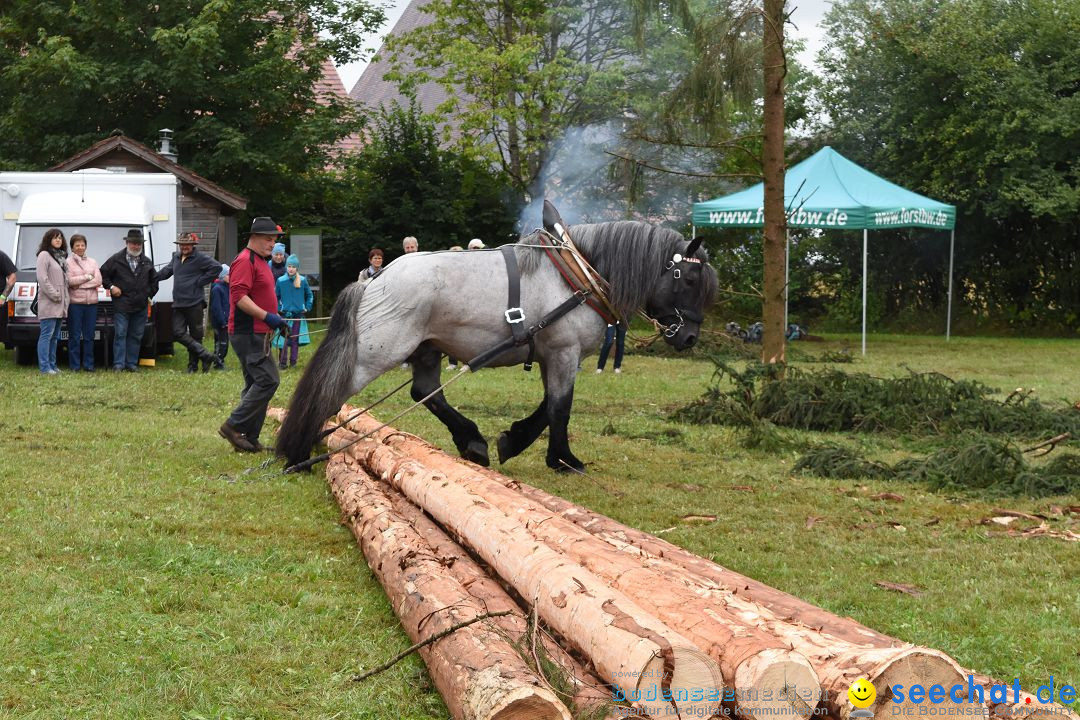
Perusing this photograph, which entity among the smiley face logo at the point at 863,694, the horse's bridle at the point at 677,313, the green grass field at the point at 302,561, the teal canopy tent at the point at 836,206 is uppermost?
the teal canopy tent at the point at 836,206

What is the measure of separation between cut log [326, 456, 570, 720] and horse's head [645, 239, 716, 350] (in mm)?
2930

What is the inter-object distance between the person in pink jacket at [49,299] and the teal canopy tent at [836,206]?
35.1ft

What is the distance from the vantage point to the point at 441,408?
28.0 ft

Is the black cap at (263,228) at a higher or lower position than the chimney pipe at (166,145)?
lower

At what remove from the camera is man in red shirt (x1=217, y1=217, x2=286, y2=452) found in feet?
29.4

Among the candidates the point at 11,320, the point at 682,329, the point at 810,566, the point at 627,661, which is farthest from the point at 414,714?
the point at 11,320

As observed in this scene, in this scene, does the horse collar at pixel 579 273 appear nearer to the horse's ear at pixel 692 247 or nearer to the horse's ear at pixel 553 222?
the horse's ear at pixel 553 222

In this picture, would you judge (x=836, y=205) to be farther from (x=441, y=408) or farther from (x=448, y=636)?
(x=448, y=636)

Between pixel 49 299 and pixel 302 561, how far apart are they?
10.8 m

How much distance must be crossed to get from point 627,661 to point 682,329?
5.32 metres

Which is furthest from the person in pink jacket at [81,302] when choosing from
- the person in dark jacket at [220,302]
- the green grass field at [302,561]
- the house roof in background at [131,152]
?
the house roof in background at [131,152]

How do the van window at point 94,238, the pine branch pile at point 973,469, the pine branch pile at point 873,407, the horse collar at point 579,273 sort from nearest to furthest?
the pine branch pile at point 973,469 < the horse collar at point 579,273 < the pine branch pile at point 873,407 < the van window at point 94,238

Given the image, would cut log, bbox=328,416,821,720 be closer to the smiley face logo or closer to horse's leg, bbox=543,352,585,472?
the smiley face logo

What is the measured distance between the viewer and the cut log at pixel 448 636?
338 cm
